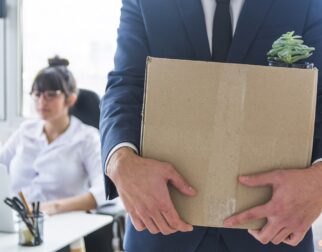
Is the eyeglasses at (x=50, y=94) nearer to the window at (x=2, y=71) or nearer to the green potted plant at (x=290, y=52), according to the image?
the window at (x=2, y=71)

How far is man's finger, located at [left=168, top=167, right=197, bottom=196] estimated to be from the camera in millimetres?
869

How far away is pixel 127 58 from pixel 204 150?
33 cm

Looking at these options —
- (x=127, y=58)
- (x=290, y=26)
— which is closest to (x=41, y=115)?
(x=127, y=58)

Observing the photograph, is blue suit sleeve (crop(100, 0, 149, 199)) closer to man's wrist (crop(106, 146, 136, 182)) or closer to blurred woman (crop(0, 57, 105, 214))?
man's wrist (crop(106, 146, 136, 182))

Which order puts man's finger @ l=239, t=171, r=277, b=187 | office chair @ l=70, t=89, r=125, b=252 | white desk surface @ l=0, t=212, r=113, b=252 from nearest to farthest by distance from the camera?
man's finger @ l=239, t=171, r=277, b=187 < white desk surface @ l=0, t=212, r=113, b=252 < office chair @ l=70, t=89, r=125, b=252

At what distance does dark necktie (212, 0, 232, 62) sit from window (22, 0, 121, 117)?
2.30 meters

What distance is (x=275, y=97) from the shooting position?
2.89 ft

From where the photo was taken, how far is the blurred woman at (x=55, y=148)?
111 inches

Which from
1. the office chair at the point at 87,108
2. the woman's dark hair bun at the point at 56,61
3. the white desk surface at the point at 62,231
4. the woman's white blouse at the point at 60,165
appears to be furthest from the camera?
the woman's dark hair bun at the point at 56,61

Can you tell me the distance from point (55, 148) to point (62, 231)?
0.86 meters

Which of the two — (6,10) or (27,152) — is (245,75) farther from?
(6,10)

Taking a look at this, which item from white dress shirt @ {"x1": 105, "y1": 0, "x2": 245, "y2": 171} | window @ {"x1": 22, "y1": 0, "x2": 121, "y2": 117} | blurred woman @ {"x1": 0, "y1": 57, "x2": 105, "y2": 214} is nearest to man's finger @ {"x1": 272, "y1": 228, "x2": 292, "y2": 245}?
white dress shirt @ {"x1": 105, "y1": 0, "x2": 245, "y2": 171}

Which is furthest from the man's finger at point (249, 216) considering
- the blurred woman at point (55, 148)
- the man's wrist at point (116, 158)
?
the blurred woman at point (55, 148)

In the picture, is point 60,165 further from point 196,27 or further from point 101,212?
point 196,27
